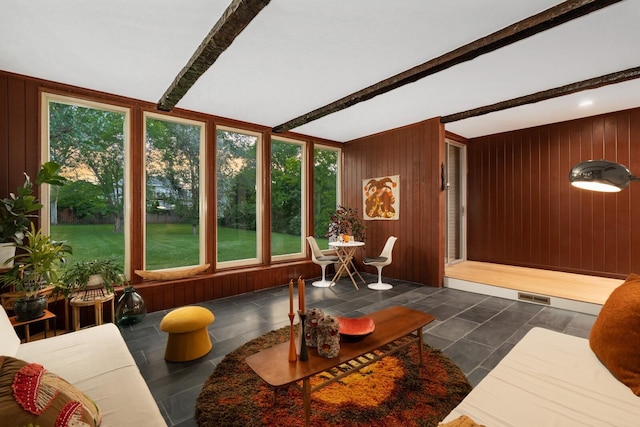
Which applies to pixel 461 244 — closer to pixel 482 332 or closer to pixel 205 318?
pixel 482 332

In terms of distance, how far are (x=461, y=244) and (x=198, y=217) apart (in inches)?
202

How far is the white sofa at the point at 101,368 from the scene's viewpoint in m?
1.27

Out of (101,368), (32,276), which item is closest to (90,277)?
(32,276)

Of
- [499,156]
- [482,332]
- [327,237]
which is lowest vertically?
[482,332]

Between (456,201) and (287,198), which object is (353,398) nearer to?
(287,198)

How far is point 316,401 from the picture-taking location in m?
1.86

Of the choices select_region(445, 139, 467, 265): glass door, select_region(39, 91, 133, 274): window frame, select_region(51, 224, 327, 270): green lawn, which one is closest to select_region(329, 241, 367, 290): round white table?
select_region(51, 224, 327, 270): green lawn

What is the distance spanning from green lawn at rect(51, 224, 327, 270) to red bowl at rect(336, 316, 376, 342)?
10.1 feet

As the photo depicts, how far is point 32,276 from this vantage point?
8.20 feet

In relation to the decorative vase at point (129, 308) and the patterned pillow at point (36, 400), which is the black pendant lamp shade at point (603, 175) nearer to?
the patterned pillow at point (36, 400)

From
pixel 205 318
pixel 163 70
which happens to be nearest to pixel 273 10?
pixel 163 70

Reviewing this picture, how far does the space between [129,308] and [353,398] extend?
8.74ft

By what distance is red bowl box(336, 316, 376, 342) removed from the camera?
1.83 m

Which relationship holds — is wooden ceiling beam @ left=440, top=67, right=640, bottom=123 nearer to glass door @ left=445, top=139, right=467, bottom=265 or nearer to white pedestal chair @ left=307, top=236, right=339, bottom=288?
glass door @ left=445, top=139, right=467, bottom=265
